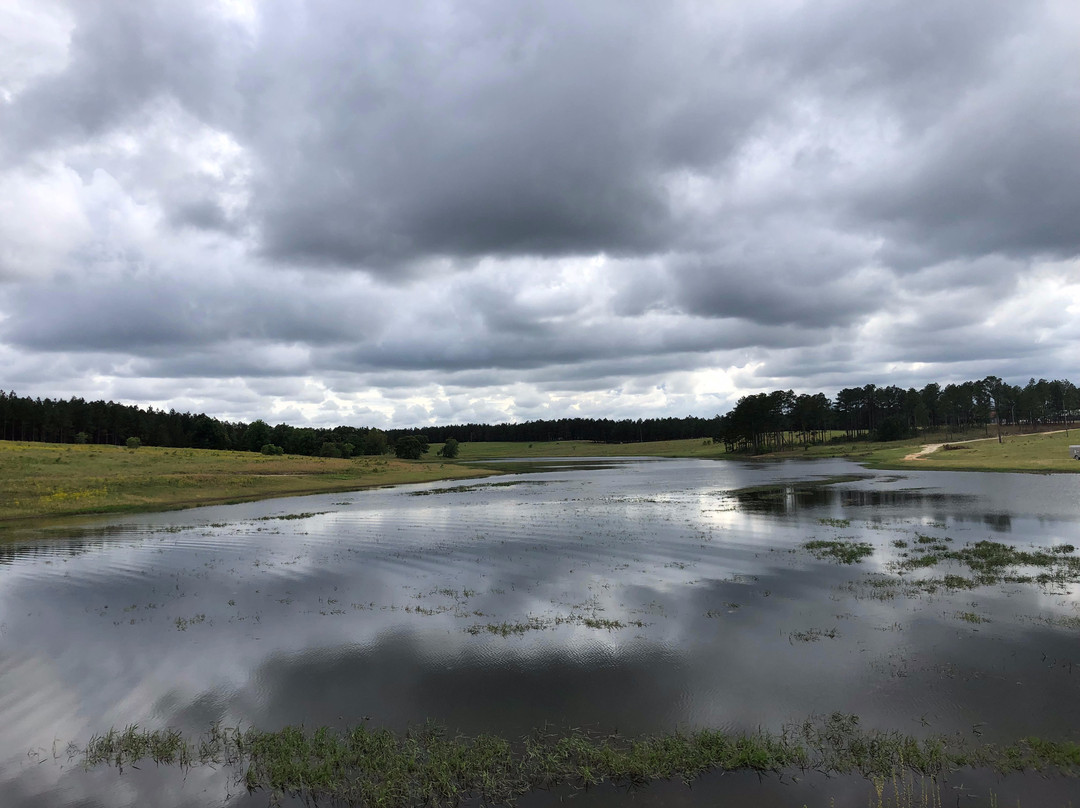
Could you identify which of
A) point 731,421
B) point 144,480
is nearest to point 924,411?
point 731,421

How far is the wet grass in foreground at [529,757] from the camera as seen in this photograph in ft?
31.8

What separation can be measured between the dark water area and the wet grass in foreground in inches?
14.0

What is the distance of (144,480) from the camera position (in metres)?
62.5

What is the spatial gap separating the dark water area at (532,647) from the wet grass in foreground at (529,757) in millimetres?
355

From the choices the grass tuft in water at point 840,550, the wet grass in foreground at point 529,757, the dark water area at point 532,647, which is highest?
the wet grass in foreground at point 529,757

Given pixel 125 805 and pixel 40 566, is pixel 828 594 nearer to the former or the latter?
pixel 125 805

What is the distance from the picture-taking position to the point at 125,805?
945cm

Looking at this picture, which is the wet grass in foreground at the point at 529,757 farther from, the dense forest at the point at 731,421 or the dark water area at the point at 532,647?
the dense forest at the point at 731,421

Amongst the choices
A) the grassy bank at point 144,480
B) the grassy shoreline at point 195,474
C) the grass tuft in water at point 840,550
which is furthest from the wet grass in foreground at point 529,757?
the grassy bank at point 144,480

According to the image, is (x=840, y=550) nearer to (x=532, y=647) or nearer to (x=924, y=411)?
(x=532, y=647)

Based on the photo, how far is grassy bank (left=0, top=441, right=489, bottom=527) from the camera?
171 ft

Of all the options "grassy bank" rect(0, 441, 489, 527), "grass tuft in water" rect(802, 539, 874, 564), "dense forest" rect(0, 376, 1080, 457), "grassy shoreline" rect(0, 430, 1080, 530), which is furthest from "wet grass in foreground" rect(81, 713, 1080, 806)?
"dense forest" rect(0, 376, 1080, 457)

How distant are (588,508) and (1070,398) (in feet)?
679

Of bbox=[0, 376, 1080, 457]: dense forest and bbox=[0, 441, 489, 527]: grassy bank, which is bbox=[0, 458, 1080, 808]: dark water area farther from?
bbox=[0, 376, 1080, 457]: dense forest
